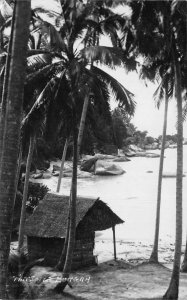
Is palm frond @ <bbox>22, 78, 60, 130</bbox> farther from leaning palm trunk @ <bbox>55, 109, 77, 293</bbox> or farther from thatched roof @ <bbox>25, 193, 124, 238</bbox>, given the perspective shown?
thatched roof @ <bbox>25, 193, 124, 238</bbox>

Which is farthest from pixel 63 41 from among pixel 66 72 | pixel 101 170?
pixel 101 170

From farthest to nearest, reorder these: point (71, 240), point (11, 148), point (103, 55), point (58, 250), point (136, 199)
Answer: point (136, 199) < point (58, 250) < point (71, 240) < point (103, 55) < point (11, 148)

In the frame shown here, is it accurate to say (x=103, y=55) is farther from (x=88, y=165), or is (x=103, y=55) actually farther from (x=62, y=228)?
(x=88, y=165)

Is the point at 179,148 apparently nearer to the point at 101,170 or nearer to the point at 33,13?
the point at 33,13

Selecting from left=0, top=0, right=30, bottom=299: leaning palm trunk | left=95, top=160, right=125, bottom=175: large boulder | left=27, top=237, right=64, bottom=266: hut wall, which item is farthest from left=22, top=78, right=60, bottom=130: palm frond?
left=95, top=160, right=125, bottom=175: large boulder

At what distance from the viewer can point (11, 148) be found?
8125mm

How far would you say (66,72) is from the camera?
45.0ft

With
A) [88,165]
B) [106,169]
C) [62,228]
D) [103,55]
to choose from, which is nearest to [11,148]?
[103,55]

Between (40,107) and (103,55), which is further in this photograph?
(40,107)

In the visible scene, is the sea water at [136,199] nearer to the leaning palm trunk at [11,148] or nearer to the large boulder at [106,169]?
the large boulder at [106,169]

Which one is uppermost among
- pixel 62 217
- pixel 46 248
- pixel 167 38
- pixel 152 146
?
pixel 167 38

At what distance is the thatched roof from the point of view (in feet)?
58.2

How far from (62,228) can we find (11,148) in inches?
397

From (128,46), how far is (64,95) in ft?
9.00
